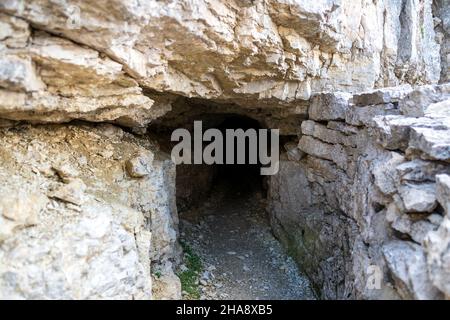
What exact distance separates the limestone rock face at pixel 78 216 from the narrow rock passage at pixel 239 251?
1.20 meters

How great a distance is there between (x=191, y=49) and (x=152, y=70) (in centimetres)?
66

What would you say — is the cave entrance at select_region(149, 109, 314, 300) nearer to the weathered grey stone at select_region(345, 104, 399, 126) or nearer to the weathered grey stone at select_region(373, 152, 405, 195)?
the weathered grey stone at select_region(373, 152, 405, 195)

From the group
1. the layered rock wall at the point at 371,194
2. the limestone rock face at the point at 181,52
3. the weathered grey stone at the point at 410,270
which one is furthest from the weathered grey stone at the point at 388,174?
the limestone rock face at the point at 181,52

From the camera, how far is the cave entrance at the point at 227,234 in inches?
265

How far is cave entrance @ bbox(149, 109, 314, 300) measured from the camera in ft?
22.1

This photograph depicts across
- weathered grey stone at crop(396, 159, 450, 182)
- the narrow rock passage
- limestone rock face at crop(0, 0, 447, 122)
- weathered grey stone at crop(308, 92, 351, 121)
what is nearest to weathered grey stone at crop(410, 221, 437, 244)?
weathered grey stone at crop(396, 159, 450, 182)

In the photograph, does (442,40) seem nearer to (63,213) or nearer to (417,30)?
(417,30)

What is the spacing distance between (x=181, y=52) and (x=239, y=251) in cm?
457

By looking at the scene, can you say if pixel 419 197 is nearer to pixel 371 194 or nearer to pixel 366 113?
pixel 371 194

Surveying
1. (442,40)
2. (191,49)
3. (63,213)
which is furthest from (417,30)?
(63,213)

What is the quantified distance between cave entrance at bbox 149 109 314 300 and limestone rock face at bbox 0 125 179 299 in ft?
3.36

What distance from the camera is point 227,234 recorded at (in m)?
8.75

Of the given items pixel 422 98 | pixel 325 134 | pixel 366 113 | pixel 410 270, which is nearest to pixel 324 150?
pixel 325 134

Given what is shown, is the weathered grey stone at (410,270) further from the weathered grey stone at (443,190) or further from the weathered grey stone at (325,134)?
the weathered grey stone at (325,134)
